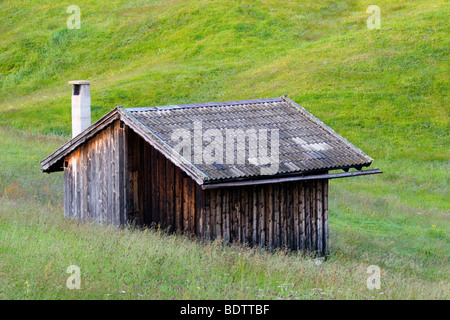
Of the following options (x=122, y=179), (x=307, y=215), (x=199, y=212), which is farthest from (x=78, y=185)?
(x=307, y=215)

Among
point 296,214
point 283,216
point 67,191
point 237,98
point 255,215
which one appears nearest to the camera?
point 255,215

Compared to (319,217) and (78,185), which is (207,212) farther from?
(78,185)

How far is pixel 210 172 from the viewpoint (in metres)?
13.6

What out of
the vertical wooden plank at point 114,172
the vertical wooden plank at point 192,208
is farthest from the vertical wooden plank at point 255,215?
the vertical wooden plank at point 114,172

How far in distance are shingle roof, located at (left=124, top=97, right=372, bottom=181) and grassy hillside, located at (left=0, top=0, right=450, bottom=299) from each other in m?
1.95

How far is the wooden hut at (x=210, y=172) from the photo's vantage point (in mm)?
14492

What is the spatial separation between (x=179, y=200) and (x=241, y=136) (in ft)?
7.36

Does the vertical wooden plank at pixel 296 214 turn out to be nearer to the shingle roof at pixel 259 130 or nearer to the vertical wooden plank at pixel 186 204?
the shingle roof at pixel 259 130

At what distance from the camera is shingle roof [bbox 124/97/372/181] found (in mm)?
14324

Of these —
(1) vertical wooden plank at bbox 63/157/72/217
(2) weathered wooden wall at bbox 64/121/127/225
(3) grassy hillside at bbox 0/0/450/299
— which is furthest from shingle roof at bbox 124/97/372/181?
(1) vertical wooden plank at bbox 63/157/72/217

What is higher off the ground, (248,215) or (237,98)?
(237,98)

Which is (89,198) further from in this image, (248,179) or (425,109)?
(425,109)

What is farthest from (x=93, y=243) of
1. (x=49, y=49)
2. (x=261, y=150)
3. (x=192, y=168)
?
(x=49, y=49)

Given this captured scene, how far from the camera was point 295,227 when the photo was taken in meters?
16.0
